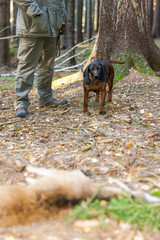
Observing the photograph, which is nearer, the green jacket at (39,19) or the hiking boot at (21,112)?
the green jacket at (39,19)

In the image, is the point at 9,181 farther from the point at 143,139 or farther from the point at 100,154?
the point at 143,139

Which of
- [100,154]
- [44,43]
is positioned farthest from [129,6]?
[100,154]

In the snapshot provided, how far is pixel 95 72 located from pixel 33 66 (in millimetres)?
1198

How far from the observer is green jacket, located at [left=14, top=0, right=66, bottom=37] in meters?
4.82

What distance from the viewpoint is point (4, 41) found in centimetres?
1183

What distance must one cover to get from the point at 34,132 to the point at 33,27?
1.88 meters

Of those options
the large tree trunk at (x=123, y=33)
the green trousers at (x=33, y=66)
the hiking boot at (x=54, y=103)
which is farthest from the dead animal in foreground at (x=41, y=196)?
the large tree trunk at (x=123, y=33)

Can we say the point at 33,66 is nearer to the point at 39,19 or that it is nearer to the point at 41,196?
the point at 39,19

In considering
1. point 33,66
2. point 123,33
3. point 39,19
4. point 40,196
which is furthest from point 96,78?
point 40,196

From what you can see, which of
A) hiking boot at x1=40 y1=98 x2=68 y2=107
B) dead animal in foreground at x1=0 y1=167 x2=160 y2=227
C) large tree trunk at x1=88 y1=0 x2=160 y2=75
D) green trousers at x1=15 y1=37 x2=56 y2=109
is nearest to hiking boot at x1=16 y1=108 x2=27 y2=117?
green trousers at x1=15 y1=37 x2=56 y2=109

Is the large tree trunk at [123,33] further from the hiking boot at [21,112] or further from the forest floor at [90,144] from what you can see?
the hiking boot at [21,112]

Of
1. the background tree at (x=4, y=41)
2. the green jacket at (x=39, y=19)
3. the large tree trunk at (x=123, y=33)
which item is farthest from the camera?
the background tree at (x=4, y=41)

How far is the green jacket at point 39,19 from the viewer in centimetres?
482

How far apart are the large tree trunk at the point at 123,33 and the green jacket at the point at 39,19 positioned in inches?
65.4
